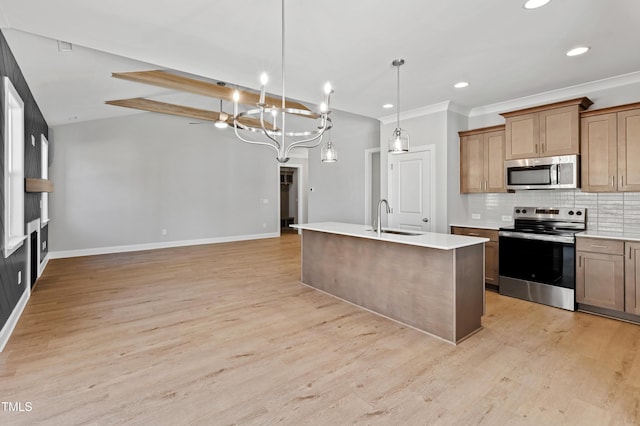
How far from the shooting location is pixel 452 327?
9.18 feet

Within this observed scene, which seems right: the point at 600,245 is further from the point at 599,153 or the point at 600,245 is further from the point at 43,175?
the point at 43,175

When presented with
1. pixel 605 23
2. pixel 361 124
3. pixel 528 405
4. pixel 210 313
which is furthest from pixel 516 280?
pixel 361 124

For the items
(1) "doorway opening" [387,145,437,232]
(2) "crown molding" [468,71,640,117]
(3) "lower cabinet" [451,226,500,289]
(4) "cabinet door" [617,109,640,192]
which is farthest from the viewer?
(1) "doorway opening" [387,145,437,232]

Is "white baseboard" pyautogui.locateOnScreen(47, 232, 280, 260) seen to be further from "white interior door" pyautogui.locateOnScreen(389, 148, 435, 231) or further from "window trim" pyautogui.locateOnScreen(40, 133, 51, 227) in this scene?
"white interior door" pyautogui.locateOnScreen(389, 148, 435, 231)

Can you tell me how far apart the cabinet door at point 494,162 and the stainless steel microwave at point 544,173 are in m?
0.18

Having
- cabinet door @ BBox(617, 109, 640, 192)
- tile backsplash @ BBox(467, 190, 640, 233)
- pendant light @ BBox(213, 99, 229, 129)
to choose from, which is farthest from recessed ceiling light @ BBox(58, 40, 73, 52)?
cabinet door @ BBox(617, 109, 640, 192)

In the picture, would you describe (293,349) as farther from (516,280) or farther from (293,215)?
(293,215)

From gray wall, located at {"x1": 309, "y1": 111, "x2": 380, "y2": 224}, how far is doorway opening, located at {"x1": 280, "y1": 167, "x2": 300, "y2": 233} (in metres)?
2.48

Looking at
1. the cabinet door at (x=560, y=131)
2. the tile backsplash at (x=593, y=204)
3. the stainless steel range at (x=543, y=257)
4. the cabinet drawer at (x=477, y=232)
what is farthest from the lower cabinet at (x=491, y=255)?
the cabinet door at (x=560, y=131)

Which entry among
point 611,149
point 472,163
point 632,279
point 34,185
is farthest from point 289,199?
point 632,279

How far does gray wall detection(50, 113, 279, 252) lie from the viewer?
21.3 feet

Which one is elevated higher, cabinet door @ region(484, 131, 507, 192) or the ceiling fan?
the ceiling fan

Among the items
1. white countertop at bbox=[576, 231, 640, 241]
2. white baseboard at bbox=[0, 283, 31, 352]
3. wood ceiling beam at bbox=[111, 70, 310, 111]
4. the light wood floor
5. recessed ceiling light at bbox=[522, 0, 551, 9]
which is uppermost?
wood ceiling beam at bbox=[111, 70, 310, 111]

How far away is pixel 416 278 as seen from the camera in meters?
3.10
